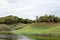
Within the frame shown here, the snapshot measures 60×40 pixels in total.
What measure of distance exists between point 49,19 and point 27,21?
4064 cm

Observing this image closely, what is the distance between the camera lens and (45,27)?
104375mm

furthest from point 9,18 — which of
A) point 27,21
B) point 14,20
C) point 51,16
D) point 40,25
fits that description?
point 40,25

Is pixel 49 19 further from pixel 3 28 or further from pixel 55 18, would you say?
pixel 3 28

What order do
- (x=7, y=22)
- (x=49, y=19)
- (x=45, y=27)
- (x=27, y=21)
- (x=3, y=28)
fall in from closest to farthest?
(x=45, y=27)
(x=3, y=28)
(x=49, y=19)
(x=7, y=22)
(x=27, y=21)

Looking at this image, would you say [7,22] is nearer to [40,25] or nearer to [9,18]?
[9,18]

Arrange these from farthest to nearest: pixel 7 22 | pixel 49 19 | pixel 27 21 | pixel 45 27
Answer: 1. pixel 27 21
2. pixel 7 22
3. pixel 49 19
4. pixel 45 27

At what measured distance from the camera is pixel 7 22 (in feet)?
527

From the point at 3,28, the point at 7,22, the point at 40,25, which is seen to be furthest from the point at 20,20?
the point at 40,25

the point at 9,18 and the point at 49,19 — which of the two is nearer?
the point at 49,19

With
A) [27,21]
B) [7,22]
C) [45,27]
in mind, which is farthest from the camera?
[27,21]

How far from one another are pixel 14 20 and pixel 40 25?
200ft

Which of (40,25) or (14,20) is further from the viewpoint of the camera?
(14,20)

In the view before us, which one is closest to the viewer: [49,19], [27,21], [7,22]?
[49,19]

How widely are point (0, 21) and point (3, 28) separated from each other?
4317 centimetres
